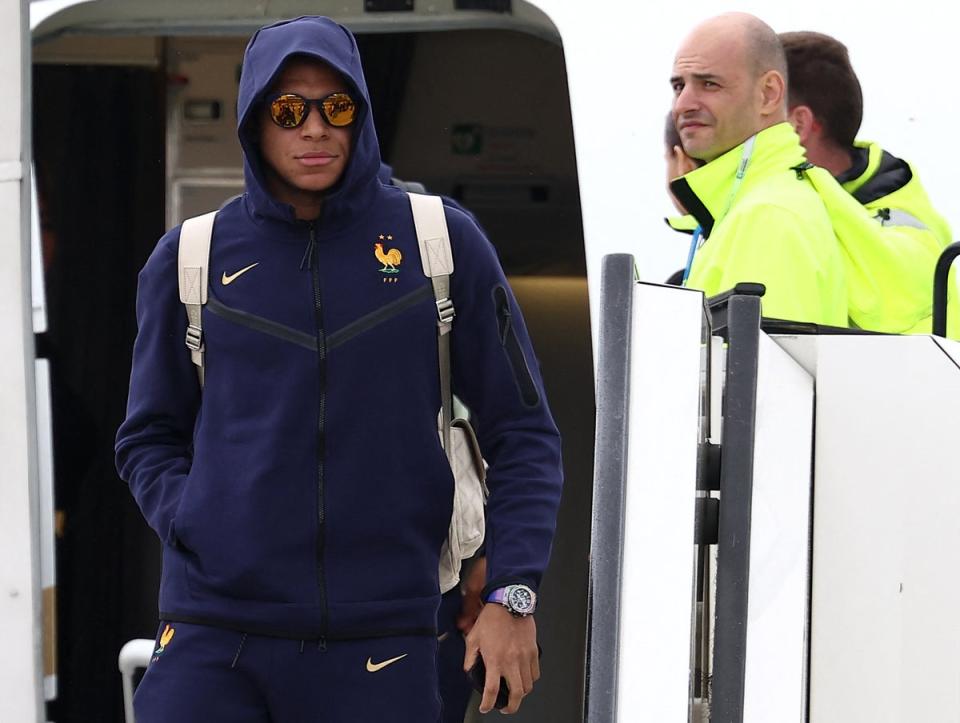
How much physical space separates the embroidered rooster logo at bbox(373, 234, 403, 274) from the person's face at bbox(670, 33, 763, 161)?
747 millimetres

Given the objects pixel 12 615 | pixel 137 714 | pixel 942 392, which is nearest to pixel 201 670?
pixel 137 714

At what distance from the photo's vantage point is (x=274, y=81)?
2.26 m

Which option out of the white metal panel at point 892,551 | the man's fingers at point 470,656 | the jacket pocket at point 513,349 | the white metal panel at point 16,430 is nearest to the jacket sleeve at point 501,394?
the jacket pocket at point 513,349

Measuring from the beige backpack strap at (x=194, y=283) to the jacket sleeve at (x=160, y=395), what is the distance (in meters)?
0.02

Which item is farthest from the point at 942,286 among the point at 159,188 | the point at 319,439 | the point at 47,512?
the point at 159,188

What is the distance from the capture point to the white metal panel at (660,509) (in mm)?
1410

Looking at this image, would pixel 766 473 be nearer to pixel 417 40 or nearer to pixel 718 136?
pixel 718 136

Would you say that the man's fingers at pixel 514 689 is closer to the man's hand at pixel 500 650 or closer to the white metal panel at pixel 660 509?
the man's hand at pixel 500 650

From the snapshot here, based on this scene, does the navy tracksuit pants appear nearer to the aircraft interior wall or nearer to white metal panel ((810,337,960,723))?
white metal panel ((810,337,960,723))

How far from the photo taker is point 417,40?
5402mm

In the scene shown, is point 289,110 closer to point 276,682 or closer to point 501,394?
point 501,394

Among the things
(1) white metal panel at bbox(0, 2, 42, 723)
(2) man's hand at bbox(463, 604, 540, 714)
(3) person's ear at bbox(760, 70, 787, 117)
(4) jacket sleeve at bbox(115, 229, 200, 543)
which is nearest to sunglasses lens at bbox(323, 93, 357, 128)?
(4) jacket sleeve at bbox(115, 229, 200, 543)

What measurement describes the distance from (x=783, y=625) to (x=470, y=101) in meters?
4.04

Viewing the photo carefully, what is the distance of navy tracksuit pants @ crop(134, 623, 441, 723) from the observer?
2.12 metres
